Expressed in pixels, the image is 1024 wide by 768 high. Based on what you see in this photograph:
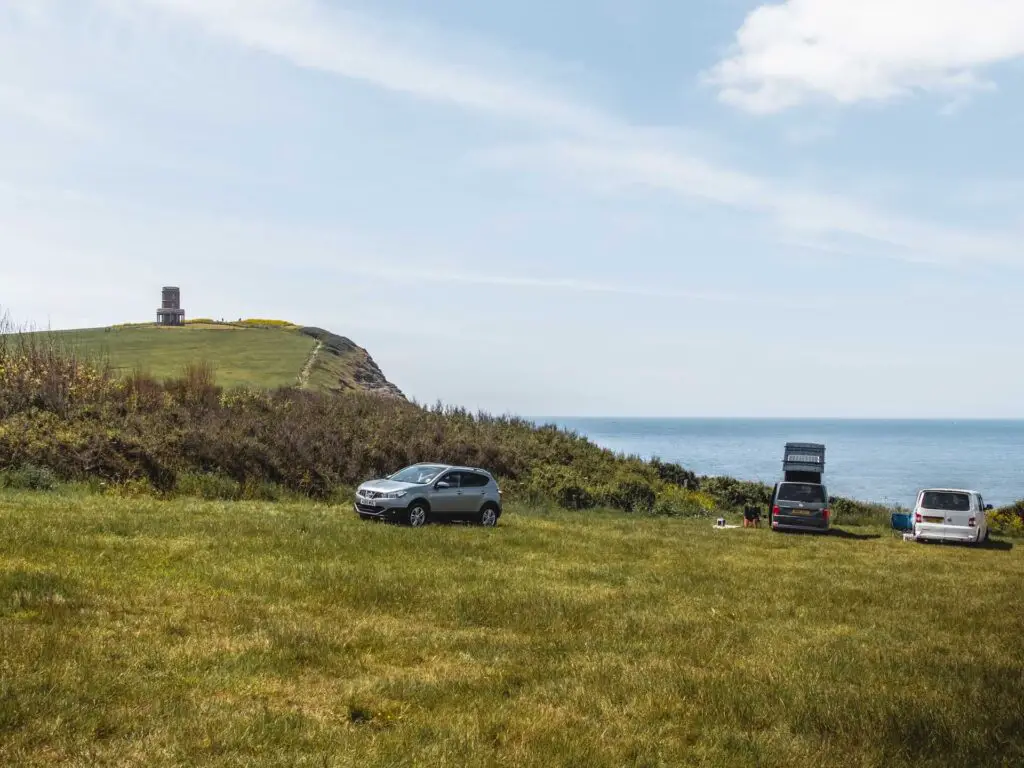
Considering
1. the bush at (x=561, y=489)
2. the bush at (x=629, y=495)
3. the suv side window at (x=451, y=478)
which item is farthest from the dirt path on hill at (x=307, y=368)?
the suv side window at (x=451, y=478)

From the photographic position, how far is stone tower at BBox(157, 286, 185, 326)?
78562 mm

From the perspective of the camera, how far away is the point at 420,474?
24.5 m

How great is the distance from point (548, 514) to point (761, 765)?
81.5 ft

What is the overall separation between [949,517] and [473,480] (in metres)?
16.9

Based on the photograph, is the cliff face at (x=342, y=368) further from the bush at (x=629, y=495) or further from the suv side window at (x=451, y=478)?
the suv side window at (x=451, y=478)

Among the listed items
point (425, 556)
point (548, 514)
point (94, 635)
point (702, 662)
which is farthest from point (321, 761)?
point (548, 514)

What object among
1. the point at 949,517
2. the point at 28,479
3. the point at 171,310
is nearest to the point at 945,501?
the point at 949,517

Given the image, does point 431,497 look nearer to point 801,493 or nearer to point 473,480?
point 473,480

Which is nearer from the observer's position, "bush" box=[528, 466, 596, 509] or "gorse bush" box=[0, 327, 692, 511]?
"gorse bush" box=[0, 327, 692, 511]

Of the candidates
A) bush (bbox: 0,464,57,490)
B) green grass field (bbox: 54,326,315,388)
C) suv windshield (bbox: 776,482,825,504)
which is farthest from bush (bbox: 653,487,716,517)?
bush (bbox: 0,464,57,490)

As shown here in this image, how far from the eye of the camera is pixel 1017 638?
1266 cm

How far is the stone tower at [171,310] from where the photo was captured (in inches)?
3093

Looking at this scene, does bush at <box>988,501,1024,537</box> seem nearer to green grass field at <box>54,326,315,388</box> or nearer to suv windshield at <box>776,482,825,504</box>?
suv windshield at <box>776,482,825,504</box>

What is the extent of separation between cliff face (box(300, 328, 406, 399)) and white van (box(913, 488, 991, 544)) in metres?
29.4
